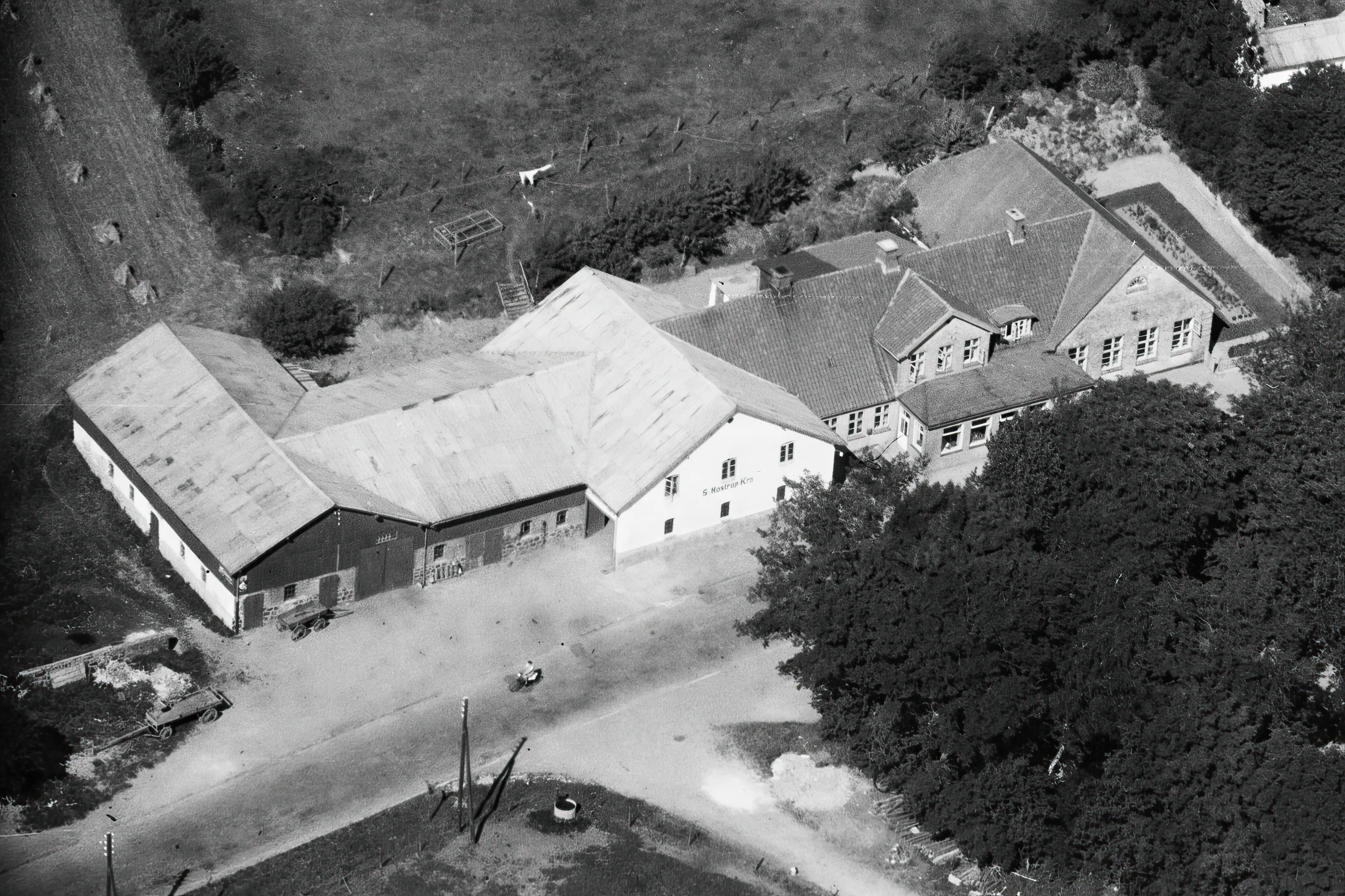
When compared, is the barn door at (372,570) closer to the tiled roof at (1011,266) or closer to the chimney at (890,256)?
the chimney at (890,256)

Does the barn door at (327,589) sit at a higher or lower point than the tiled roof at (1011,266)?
lower

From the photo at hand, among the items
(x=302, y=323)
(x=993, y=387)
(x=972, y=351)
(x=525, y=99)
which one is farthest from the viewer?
(x=525, y=99)

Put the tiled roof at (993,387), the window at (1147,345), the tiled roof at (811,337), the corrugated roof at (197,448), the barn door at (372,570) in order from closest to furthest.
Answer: the corrugated roof at (197,448) → the barn door at (372,570) → the tiled roof at (993,387) → the tiled roof at (811,337) → the window at (1147,345)

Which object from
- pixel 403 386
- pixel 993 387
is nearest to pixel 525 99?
pixel 403 386

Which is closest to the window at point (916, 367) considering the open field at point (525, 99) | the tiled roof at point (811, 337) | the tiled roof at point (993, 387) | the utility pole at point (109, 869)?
the tiled roof at point (993, 387)

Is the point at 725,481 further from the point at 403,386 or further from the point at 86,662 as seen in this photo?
the point at 86,662

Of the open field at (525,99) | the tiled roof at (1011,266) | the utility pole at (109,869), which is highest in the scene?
the open field at (525,99)

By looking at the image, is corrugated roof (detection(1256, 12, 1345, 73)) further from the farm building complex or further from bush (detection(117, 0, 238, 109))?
bush (detection(117, 0, 238, 109))

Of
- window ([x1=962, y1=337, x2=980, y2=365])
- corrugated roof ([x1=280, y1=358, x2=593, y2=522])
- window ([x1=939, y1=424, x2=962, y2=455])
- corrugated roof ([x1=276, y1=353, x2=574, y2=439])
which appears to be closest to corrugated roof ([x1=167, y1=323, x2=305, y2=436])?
corrugated roof ([x1=276, y1=353, x2=574, y2=439])
